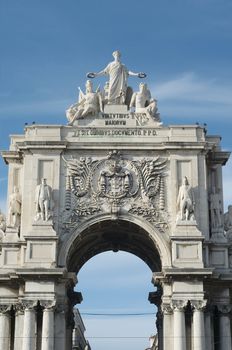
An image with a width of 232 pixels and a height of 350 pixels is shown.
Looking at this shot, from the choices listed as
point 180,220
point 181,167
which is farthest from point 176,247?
point 181,167

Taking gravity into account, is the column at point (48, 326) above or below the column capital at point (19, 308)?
below

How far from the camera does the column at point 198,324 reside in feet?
109

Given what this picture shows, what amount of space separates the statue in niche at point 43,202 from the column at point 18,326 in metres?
3.99

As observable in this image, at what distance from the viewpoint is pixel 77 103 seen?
126ft

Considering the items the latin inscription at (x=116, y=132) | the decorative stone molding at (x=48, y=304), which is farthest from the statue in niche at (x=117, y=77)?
the decorative stone molding at (x=48, y=304)

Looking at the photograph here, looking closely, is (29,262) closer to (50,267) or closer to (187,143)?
(50,267)

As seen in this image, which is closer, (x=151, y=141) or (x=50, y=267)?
(x=50, y=267)

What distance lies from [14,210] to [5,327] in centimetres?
525

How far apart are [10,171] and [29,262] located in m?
5.34

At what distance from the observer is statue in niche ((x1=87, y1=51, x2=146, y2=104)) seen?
3872 cm

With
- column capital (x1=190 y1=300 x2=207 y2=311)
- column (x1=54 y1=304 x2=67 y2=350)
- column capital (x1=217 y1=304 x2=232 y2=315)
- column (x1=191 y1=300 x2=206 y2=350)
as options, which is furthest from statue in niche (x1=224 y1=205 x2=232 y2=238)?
column (x1=54 y1=304 x2=67 y2=350)

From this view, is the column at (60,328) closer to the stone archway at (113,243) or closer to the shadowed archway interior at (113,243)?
the stone archway at (113,243)

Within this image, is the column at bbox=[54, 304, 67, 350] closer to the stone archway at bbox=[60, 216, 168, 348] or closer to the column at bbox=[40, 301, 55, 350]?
the column at bbox=[40, 301, 55, 350]

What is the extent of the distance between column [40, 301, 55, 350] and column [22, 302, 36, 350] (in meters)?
0.43
